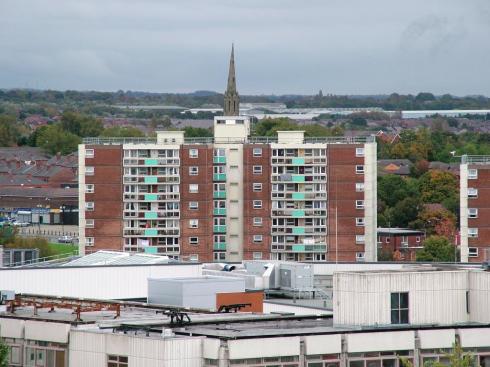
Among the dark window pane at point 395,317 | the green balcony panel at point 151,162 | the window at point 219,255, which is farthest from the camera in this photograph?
the green balcony panel at point 151,162

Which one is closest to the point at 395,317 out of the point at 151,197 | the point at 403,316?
the point at 403,316

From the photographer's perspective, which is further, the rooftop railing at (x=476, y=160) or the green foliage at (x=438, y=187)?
the green foliage at (x=438, y=187)

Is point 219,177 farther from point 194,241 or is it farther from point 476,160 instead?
point 476,160

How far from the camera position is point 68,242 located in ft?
554

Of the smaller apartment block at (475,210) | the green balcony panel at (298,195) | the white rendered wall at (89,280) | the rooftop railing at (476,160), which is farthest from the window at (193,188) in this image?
the white rendered wall at (89,280)

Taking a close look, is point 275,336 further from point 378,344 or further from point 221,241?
point 221,241

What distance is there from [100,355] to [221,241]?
9101 centimetres

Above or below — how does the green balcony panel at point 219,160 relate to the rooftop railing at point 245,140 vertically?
→ below

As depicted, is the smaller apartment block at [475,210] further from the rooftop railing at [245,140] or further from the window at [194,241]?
the window at [194,241]

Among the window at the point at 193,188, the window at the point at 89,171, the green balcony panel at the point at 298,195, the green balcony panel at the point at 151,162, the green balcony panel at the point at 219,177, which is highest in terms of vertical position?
the green balcony panel at the point at 151,162

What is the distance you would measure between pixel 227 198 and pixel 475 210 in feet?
81.9

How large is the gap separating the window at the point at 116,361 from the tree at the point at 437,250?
316 ft

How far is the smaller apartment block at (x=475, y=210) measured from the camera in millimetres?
113312

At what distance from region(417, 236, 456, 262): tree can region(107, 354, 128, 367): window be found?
9639cm
